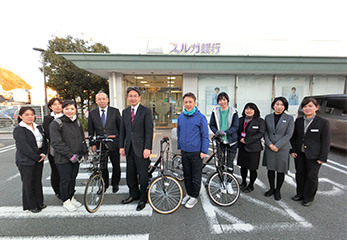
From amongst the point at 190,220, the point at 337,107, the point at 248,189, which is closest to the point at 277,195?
the point at 248,189

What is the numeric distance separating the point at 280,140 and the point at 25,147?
14.0ft

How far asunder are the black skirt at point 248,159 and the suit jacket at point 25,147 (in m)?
3.62

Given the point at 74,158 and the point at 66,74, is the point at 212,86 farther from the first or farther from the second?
the point at 66,74

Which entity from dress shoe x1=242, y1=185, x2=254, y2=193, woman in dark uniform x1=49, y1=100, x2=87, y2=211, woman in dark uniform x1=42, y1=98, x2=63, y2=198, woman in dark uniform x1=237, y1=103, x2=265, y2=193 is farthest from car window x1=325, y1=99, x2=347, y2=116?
woman in dark uniform x1=42, y1=98, x2=63, y2=198

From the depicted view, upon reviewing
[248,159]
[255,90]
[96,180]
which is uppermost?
[255,90]

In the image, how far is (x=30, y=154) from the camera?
2.56 meters

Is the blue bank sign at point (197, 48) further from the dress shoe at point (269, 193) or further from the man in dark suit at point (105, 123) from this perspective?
the dress shoe at point (269, 193)

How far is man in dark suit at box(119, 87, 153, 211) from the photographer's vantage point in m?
2.84

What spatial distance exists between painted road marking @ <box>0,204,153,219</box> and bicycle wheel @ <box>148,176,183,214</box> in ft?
0.59

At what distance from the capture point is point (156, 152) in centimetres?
620

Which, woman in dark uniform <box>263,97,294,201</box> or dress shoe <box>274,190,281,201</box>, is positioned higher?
woman in dark uniform <box>263,97,294,201</box>

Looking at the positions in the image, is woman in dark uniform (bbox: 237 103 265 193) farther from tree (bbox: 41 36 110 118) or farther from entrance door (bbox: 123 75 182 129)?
tree (bbox: 41 36 110 118)

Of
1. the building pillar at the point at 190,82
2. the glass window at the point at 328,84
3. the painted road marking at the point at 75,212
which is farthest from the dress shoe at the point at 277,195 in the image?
the glass window at the point at 328,84

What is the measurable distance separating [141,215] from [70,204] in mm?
1269
